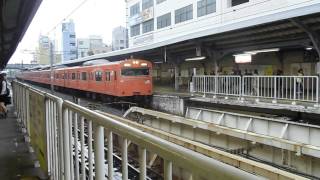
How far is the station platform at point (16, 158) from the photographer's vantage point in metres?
5.44

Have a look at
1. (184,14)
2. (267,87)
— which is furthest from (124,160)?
(184,14)

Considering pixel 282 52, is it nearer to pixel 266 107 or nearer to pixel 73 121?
pixel 266 107

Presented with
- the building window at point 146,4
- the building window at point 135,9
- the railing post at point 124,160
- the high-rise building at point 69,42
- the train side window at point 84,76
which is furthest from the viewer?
the high-rise building at point 69,42

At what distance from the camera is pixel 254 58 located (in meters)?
26.0

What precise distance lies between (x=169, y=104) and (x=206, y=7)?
17.0m

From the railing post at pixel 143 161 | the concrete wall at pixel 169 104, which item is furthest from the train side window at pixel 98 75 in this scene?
the railing post at pixel 143 161

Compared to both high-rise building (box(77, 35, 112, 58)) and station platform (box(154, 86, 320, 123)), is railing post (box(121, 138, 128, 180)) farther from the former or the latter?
high-rise building (box(77, 35, 112, 58))

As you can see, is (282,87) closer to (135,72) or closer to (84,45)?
(135,72)

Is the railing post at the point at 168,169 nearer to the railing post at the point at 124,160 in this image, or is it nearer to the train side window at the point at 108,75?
the railing post at the point at 124,160

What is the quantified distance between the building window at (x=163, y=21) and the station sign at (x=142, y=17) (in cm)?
219

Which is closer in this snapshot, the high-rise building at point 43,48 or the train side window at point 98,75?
the train side window at point 98,75

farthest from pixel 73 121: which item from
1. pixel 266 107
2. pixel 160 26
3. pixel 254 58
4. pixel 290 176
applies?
pixel 160 26

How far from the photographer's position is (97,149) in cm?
253

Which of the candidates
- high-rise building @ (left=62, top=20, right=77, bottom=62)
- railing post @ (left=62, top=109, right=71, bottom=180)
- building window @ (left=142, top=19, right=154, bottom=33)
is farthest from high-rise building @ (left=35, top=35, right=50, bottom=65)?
railing post @ (left=62, top=109, right=71, bottom=180)
